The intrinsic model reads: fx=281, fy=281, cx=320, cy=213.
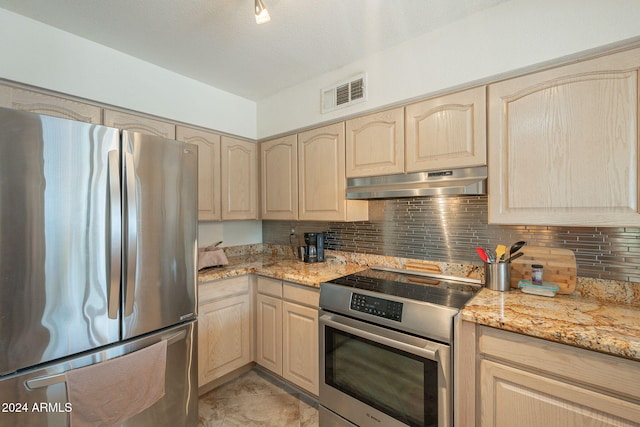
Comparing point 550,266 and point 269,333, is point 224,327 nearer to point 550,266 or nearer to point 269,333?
point 269,333

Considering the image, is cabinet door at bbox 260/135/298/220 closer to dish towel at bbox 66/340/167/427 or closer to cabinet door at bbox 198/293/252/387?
cabinet door at bbox 198/293/252/387

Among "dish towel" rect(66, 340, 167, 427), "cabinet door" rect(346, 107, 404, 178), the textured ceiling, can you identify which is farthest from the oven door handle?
the textured ceiling

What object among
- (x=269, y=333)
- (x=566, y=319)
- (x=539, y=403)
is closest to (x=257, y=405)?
(x=269, y=333)

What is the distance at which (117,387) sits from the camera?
1.24 meters

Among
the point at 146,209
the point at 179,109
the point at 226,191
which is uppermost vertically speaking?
the point at 179,109

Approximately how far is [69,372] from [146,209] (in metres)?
0.72

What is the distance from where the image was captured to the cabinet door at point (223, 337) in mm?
1998

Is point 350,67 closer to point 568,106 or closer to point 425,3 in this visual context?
point 425,3

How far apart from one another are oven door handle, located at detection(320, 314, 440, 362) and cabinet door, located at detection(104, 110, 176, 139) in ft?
5.83

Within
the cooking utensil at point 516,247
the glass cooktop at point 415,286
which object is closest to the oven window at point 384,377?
the glass cooktop at point 415,286

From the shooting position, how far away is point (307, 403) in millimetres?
2014

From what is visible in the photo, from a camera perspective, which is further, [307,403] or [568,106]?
[307,403]

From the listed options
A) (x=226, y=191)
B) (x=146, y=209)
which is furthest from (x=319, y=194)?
(x=146, y=209)

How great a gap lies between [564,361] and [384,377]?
30.6 inches
